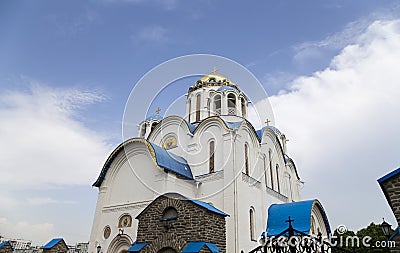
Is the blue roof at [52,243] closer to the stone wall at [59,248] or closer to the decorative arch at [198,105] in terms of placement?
the stone wall at [59,248]

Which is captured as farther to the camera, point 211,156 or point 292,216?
point 211,156

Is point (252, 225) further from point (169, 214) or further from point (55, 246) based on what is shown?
point (55, 246)

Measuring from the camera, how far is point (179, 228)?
7.64 meters

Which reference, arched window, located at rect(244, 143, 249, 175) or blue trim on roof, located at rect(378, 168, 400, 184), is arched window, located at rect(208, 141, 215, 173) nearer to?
arched window, located at rect(244, 143, 249, 175)

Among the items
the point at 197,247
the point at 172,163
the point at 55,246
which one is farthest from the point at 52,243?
the point at 197,247

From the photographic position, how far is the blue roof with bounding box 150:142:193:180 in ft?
39.9

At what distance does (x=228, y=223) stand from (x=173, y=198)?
14.9 ft

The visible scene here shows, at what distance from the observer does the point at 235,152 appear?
13.2m

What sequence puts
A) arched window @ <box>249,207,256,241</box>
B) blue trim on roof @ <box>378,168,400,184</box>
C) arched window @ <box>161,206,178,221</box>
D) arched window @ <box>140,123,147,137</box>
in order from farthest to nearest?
arched window @ <box>140,123,147,137</box>
arched window @ <box>249,207,256,241</box>
arched window @ <box>161,206,178,221</box>
blue trim on roof @ <box>378,168,400,184</box>

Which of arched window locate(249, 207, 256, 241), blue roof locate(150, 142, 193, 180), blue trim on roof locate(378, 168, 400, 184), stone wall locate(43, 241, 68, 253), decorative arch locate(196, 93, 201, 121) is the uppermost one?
decorative arch locate(196, 93, 201, 121)

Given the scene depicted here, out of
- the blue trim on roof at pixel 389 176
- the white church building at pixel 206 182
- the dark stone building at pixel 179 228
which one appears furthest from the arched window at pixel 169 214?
the blue trim on roof at pixel 389 176

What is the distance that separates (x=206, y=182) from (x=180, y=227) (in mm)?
5763

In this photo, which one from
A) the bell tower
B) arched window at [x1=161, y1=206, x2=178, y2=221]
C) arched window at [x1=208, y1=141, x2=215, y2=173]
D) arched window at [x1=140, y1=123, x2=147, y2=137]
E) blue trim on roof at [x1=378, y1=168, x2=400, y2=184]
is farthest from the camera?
arched window at [x1=140, y1=123, x2=147, y2=137]

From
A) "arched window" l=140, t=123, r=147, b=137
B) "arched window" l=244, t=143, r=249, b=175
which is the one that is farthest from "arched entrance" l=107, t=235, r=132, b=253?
"arched window" l=140, t=123, r=147, b=137
